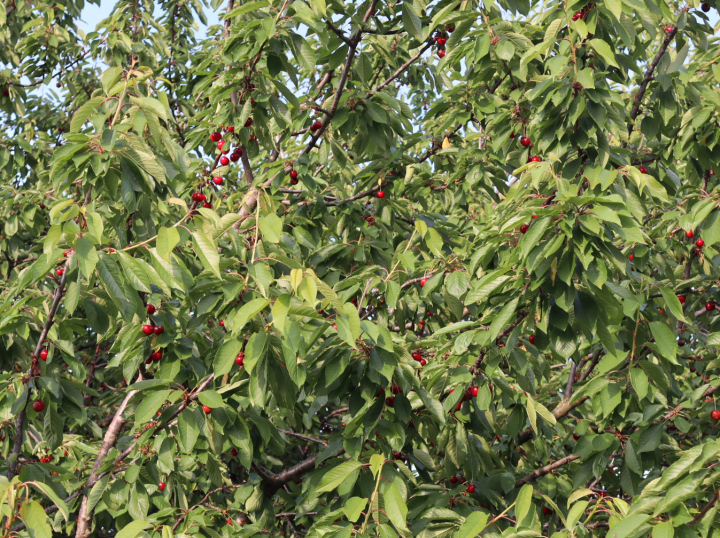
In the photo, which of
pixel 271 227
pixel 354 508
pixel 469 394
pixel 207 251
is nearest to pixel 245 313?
pixel 207 251

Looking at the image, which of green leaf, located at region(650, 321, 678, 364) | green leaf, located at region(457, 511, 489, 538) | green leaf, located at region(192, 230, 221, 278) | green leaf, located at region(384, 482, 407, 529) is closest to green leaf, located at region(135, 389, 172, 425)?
green leaf, located at region(192, 230, 221, 278)

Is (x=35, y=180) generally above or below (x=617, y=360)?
above

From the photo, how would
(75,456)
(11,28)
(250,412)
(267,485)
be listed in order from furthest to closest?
(11,28), (75,456), (267,485), (250,412)

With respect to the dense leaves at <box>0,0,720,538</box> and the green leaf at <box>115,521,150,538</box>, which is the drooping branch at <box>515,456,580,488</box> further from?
the green leaf at <box>115,521,150,538</box>

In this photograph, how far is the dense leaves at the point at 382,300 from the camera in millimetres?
2766

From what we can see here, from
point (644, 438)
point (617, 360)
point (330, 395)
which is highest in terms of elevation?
point (330, 395)

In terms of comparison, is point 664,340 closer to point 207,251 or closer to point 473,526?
point 473,526

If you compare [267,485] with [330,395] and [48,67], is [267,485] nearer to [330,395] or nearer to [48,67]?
[330,395]

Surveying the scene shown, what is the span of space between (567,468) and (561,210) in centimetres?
243

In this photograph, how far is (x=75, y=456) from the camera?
4.71 meters

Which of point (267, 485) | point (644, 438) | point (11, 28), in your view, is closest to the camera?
point (644, 438)

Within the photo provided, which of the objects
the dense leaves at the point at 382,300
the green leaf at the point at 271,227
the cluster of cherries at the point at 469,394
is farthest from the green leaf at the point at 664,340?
the green leaf at the point at 271,227

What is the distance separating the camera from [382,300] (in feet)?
14.5

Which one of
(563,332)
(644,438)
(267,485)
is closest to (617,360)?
(563,332)
